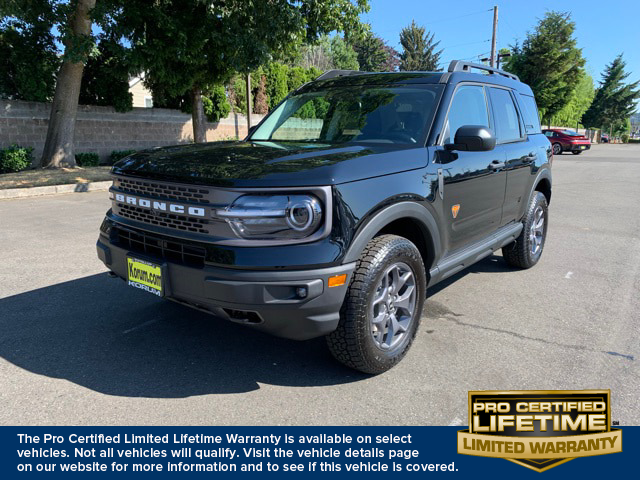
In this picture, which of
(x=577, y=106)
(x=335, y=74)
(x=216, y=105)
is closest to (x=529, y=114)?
(x=335, y=74)

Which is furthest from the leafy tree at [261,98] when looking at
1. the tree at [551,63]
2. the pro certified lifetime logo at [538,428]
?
the tree at [551,63]

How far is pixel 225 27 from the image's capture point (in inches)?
539

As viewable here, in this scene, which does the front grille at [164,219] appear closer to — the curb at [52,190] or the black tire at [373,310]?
the black tire at [373,310]

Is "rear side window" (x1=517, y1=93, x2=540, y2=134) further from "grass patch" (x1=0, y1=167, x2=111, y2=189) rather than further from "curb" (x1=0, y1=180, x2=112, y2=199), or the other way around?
"grass patch" (x1=0, y1=167, x2=111, y2=189)

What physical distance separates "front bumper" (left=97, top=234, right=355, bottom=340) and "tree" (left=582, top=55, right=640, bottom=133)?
2992 inches

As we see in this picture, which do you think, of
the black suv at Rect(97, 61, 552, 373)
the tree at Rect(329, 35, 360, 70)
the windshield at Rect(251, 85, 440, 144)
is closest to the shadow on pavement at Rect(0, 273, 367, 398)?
the black suv at Rect(97, 61, 552, 373)

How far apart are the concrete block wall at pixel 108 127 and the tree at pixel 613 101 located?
59855 mm

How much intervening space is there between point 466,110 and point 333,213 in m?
1.93

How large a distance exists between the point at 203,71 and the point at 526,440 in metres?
15.6

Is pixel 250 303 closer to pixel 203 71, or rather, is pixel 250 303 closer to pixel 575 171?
pixel 203 71

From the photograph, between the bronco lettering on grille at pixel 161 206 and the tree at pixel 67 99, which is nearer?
the bronco lettering on grille at pixel 161 206

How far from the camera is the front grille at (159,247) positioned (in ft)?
9.11

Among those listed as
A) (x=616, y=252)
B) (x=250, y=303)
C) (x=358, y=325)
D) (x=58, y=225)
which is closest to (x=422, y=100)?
(x=358, y=325)

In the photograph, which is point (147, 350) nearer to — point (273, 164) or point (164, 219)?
point (164, 219)
